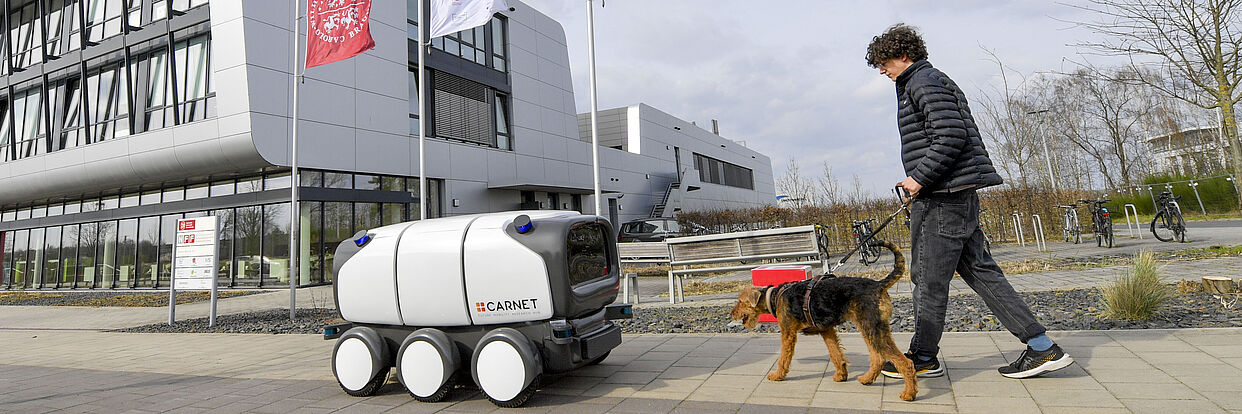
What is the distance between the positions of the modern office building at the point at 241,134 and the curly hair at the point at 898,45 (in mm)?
9786

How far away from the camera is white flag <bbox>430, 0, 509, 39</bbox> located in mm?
9977

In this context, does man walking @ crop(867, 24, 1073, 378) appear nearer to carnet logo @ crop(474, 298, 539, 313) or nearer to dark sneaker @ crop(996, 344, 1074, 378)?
dark sneaker @ crop(996, 344, 1074, 378)

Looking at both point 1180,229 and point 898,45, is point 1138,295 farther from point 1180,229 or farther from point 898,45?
→ point 1180,229

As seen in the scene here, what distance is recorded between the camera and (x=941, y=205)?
10.4ft

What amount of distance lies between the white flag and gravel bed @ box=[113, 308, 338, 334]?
5.23m

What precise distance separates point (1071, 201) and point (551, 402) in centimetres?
1821

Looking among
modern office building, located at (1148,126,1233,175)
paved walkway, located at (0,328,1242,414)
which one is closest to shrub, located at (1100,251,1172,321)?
paved walkway, located at (0,328,1242,414)

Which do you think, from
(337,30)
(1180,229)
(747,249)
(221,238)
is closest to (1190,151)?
(1180,229)

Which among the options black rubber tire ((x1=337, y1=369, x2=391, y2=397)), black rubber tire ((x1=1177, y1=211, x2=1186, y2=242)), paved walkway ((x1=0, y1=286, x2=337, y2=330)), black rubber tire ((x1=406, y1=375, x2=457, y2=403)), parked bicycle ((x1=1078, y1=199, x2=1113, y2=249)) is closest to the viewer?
black rubber tire ((x1=406, y1=375, x2=457, y2=403))

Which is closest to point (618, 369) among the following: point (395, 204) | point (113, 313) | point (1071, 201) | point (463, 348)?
point (463, 348)

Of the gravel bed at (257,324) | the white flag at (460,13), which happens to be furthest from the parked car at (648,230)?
the gravel bed at (257,324)

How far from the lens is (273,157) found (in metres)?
14.1

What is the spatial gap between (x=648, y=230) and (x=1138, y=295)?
16.5 meters

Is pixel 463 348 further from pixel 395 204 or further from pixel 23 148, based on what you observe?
pixel 23 148
